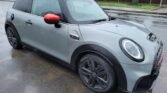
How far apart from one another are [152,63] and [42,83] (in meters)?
1.83

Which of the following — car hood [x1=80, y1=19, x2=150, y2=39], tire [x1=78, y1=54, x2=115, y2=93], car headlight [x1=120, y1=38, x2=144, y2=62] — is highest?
car hood [x1=80, y1=19, x2=150, y2=39]

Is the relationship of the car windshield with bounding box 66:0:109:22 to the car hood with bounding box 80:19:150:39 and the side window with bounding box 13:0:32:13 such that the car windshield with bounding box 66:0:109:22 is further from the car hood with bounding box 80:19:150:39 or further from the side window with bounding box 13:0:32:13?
the side window with bounding box 13:0:32:13

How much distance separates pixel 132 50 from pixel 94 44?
1.83 feet

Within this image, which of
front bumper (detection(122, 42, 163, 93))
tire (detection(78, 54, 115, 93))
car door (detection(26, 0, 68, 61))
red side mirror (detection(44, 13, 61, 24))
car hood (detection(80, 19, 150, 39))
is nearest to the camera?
front bumper (detection(122, 42, 163, 93))

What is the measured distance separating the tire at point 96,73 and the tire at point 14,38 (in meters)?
2.17

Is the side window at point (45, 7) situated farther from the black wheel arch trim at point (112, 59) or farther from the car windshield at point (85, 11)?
the black wheel arch trim at point (112, 59)

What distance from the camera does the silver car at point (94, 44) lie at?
118 inches

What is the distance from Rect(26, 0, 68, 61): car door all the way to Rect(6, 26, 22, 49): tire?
0.58 meters

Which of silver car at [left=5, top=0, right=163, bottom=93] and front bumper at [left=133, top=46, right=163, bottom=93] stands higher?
silver car at [left=5, top=0, right=163, bottom=93]

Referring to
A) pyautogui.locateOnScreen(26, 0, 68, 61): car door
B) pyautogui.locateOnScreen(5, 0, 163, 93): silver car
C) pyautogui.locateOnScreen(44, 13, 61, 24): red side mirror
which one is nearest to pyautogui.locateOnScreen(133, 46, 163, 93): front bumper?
pyautogui.locateOnScreen(5, 0, 163, 93): silver car

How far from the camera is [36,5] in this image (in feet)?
14.6

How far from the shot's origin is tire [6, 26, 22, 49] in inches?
202

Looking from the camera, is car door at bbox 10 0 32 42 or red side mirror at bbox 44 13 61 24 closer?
red side mirror at bbox 44 13 61 24

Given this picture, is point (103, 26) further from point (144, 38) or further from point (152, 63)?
point (152, 63)
